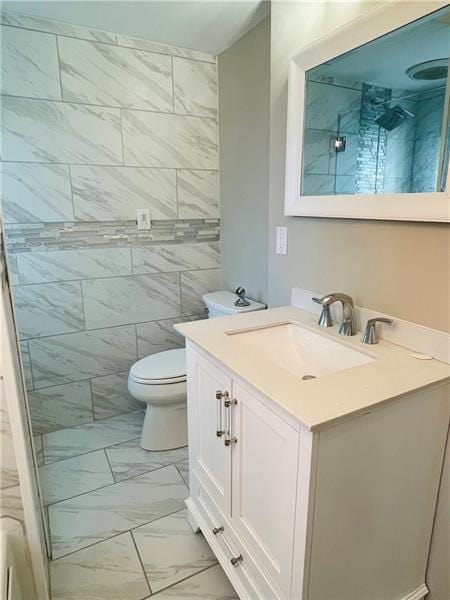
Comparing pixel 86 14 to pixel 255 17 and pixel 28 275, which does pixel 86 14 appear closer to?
pixel 255 17

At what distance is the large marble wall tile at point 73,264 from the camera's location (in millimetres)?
2033

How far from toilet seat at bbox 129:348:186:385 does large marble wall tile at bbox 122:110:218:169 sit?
114 centimetres

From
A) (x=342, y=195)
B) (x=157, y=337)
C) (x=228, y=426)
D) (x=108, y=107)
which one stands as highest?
(x=108, y=107)

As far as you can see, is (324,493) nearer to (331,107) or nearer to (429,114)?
(429,114)

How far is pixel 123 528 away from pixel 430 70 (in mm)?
1977

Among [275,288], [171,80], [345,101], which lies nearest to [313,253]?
[275,288]

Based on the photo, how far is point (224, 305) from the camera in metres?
2.18

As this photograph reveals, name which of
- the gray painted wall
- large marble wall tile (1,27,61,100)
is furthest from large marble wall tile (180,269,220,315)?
large marble wall tile (1,27,61,100)

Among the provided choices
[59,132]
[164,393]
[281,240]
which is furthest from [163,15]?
[164,393]

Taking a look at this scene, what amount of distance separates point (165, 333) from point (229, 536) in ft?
4.61

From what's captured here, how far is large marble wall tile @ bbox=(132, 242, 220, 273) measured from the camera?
2.32 metres

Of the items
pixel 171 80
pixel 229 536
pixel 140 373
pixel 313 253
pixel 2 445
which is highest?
pixel 171 80

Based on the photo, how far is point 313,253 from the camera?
5.03 feet

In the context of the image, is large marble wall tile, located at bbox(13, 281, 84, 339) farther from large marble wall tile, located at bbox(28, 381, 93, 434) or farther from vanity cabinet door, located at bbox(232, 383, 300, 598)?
vanity cabinet door, located at bbox(232, 383, 300, 598)
